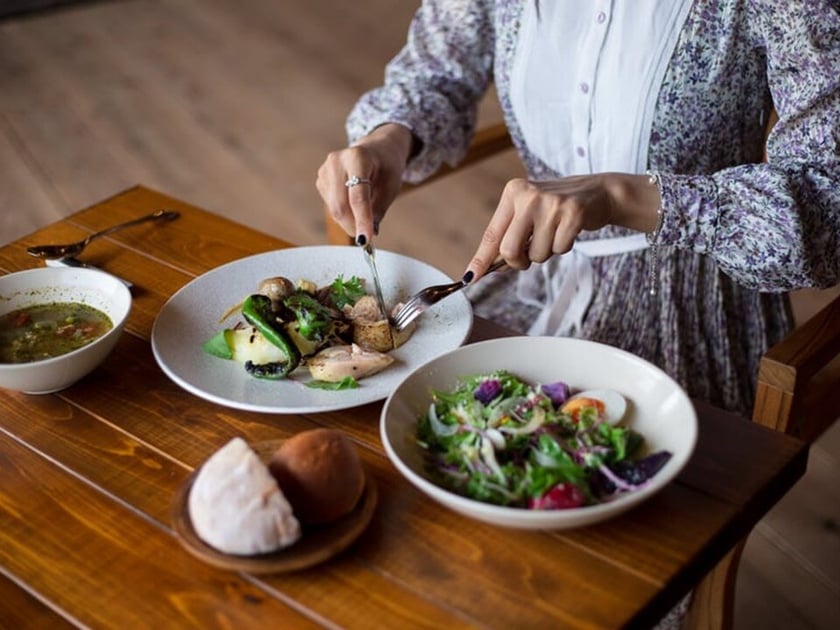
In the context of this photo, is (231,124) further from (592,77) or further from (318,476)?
(318,476)

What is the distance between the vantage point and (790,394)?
3.96 ft

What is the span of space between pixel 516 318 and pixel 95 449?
821 millimetres

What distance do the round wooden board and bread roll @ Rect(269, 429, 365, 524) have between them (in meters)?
0.01

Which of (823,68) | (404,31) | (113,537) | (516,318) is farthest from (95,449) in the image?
(404,31)

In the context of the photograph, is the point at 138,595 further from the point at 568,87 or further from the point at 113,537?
the point at 568,87

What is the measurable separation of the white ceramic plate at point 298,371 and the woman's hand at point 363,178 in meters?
0.05

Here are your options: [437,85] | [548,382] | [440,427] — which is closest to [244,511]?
[440,427]

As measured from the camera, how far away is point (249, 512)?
886 millimetres

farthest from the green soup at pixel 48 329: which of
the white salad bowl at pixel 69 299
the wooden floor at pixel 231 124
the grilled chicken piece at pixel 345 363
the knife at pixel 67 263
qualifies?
the wooden floor at pixel 231 124

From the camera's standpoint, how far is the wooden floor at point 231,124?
2715 mm

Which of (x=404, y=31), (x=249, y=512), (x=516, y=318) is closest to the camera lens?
(x=249, y=512)

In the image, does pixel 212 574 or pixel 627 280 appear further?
pixel 627 280

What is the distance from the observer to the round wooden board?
2.94 ft

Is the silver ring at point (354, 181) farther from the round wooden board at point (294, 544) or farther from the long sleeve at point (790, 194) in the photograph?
the round wooden board at point (294, 544)
